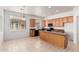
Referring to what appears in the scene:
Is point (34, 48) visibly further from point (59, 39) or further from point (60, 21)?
point (60, 21)

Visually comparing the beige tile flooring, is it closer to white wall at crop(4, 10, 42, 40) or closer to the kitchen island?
the kitchen island

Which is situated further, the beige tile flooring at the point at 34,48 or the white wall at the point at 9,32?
the white wall at the point at 9,32

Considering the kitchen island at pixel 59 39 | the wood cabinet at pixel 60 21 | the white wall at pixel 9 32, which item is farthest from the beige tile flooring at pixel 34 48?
the wood cabinet at pixel 60 21

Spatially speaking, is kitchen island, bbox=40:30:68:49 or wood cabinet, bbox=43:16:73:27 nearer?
kitchen island, bbox=40:30:68:49

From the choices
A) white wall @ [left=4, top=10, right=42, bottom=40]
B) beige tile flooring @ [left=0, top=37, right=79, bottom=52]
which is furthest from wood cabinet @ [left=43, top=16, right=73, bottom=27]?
white wall @ [left=4, top=10, right=42, bottom=40]

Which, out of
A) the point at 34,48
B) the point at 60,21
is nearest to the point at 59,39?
the point at 34,48

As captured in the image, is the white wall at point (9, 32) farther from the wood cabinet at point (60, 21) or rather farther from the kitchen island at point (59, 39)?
the kitchen island at point (59, 39)

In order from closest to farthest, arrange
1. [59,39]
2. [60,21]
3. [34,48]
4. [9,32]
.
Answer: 1. [34,48]
2. [59,39]
3. [9,32]
4. [60,21]

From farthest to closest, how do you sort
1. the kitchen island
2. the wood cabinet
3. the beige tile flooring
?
the wood cabinet → the kitchen island → the beige tile flooring

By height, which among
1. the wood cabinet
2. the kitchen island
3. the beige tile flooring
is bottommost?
the beige tile flooring

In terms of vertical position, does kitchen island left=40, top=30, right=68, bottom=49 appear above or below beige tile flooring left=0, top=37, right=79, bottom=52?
above
